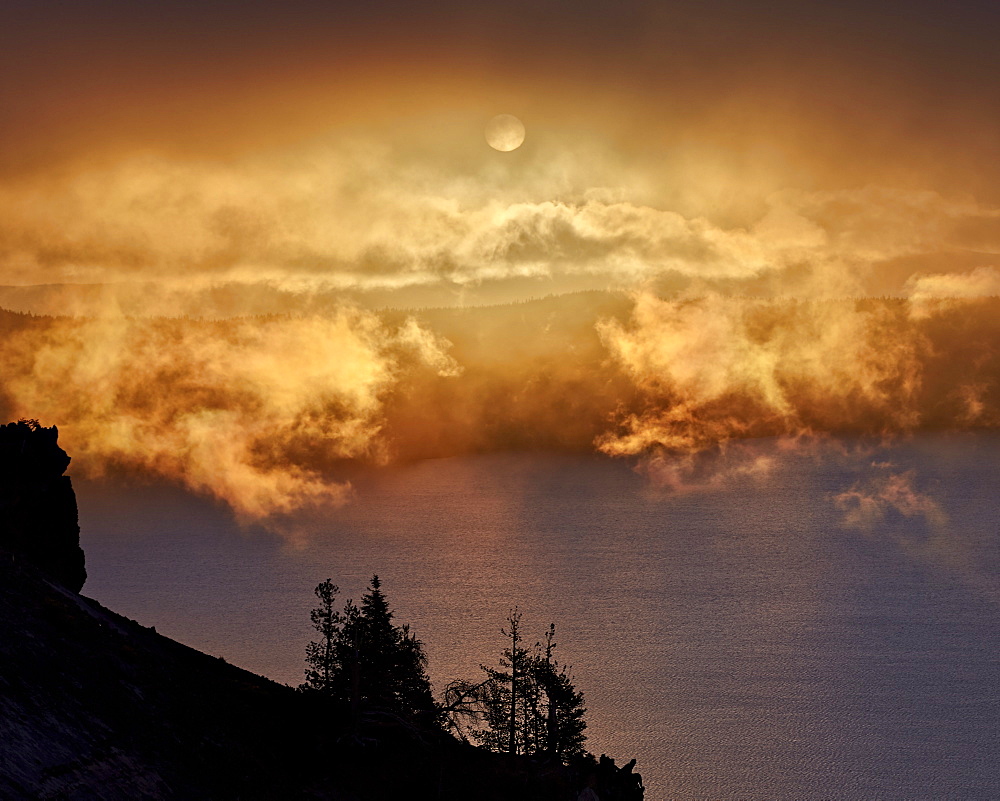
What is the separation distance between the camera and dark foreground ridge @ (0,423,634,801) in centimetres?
3481

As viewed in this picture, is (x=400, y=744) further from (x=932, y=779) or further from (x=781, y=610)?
(x=781, y=610)

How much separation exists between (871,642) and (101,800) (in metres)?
153

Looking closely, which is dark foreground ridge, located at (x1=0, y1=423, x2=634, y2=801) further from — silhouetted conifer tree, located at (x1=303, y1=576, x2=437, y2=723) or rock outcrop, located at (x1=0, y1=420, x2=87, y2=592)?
silhouetted conifer tree, located at (x1=303, y1=576, x2=437, y2=723)

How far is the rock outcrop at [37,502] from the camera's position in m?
55.9

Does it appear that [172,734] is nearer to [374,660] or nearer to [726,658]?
[374,660]

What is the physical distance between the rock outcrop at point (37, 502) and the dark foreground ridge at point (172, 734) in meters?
3.51

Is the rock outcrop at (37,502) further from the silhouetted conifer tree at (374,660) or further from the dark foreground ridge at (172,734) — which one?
the silhouetted conifer tree at (374,660)

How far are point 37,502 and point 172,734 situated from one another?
25.0 m

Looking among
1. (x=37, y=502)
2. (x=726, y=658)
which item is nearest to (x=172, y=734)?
(x=37, y=502)

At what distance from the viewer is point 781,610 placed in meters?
179

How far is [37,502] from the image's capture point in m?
57.2

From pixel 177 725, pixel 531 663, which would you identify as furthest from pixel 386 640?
pixel 177 725

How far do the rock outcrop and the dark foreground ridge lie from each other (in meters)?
3.51

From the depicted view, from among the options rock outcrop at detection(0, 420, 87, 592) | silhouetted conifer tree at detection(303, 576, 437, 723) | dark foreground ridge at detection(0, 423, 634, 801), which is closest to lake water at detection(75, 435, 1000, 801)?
silhouetted conifer tree at detection(303, 576, 437, 723)
